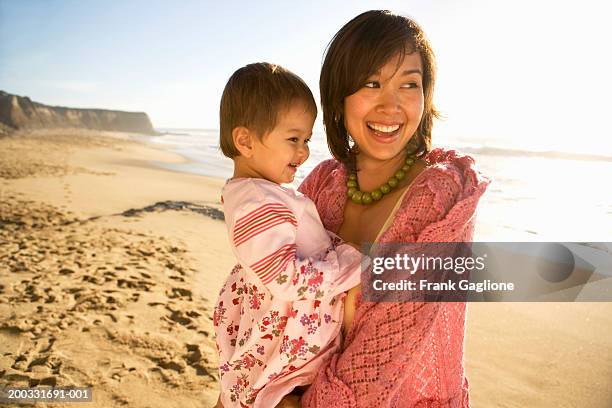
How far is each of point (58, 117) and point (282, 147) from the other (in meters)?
62.0

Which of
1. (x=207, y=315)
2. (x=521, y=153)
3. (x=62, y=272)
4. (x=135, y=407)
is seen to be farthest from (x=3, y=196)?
(x=521, y=153)

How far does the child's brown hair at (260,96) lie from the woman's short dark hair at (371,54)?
230 millimetres

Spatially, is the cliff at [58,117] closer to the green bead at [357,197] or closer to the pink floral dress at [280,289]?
the green bead at [357,197]

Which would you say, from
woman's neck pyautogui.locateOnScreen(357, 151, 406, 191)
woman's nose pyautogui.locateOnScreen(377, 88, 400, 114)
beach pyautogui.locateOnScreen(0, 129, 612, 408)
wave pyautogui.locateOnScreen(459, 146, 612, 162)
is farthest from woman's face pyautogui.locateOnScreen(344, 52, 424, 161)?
wave pyautogui.locateOnScreen(459, 146, 612, 162)

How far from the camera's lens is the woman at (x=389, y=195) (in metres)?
1.48

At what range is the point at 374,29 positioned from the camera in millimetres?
1857

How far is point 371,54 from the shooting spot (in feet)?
6.05

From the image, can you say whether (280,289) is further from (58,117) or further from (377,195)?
(58,117)

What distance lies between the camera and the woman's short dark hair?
72.1 inches

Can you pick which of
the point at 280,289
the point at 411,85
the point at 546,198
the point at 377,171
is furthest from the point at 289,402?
the point at 546,198

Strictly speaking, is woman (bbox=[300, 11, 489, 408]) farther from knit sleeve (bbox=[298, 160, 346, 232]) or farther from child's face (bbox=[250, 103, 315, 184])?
child's face (bbox=[250, 103, 315, 184])

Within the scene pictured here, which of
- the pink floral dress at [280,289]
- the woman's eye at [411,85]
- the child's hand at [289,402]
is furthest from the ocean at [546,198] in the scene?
the child's hand at [289,402]

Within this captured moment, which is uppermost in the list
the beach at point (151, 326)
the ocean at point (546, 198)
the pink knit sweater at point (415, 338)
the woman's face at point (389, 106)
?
the woman's face at point (389, 106)

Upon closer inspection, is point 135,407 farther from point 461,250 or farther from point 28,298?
point 461,250
